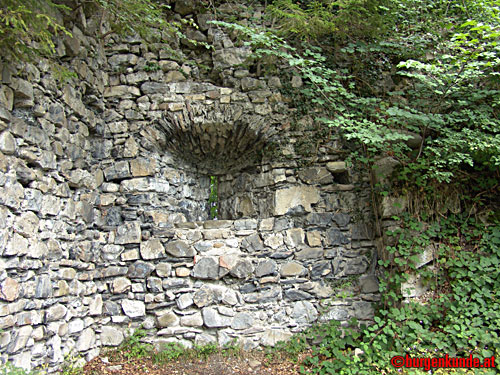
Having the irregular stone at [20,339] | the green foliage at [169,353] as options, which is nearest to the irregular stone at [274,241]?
the green foliage at [169,353]

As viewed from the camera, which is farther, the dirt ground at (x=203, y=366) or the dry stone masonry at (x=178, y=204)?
the dirt ground at (x=203, y=366)

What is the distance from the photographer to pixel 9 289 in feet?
8.39

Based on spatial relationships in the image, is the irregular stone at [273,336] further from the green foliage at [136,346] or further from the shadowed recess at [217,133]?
the shadowed recess at [217,133]

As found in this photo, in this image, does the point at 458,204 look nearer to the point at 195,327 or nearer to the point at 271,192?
the point at 271,192

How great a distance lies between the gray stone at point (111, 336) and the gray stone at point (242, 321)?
1.19m

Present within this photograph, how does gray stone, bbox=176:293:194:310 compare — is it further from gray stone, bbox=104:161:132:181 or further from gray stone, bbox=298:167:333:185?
gray stone, bbox=298:167:333:185

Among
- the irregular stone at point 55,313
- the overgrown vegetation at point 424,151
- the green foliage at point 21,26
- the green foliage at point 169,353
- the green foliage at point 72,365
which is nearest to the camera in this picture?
the green foliage at point 21,26

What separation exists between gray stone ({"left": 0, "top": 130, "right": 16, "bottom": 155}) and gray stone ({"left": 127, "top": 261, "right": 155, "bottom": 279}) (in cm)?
173

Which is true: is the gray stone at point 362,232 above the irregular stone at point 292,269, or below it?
above

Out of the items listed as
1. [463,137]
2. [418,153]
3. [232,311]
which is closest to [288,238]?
[232,311]

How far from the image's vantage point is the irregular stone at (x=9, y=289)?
8.21 ft

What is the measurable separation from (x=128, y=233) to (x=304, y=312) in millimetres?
2141

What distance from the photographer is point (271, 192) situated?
4.29m

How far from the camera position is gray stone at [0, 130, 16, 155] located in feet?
8.48
